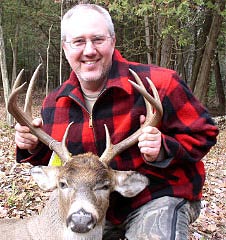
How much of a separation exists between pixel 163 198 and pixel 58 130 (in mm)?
1149

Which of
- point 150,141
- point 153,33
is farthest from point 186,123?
point 153,33

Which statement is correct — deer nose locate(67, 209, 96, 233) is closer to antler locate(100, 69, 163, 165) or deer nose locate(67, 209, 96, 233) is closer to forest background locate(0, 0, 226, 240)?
antler locate(100, 69, 163, 165)

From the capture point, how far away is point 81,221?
3.23 metres

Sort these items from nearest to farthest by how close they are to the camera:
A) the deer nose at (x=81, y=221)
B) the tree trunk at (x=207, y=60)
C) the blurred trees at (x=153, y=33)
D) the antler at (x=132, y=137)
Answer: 1. the deer nose at (x=81, y=221)
2. the antler at (x=132, y=137)
3. the blurred trees at (x=153, y=33)
4. the tree trunk at (x=207, y=60)

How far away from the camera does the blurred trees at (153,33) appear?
35.0ft

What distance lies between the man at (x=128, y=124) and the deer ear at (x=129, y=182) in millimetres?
163

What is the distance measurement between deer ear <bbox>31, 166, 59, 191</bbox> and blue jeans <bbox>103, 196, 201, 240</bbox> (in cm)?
75

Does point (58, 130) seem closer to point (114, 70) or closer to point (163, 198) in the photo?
point (114, 70)

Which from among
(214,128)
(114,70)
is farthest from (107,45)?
(214,128)

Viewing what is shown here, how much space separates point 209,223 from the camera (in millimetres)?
5910

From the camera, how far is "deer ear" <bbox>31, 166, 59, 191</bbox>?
398cm

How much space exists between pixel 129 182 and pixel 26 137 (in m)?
0.98


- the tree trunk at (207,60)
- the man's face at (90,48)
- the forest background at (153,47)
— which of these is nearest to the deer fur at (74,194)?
the man's face at (90,48)

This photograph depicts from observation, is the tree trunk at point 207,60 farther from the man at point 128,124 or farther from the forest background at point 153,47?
the man at point 128,124
